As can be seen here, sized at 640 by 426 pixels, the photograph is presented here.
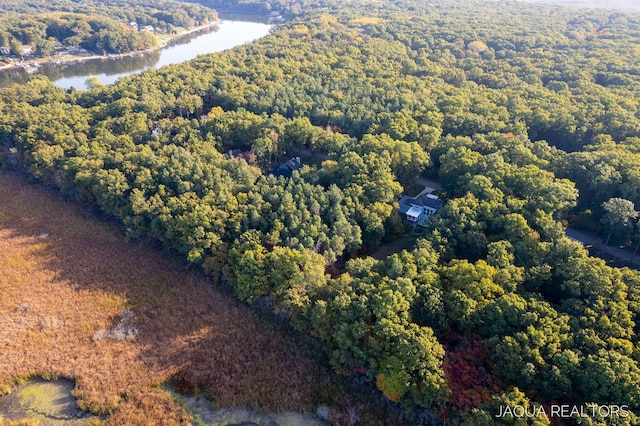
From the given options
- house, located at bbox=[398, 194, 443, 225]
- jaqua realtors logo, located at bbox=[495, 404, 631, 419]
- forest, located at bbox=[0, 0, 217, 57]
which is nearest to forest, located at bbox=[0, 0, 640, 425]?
jaqua realtors logo, located at bbox=[495, 404, 631, 419]

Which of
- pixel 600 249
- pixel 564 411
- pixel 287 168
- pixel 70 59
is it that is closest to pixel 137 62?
pixel 70 59

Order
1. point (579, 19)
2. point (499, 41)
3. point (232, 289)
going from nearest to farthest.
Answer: point (232, 289)
point (499, 41)
point (579, 19)

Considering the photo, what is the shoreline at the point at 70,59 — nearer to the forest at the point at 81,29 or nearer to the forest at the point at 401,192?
the forest at the point at 81,29

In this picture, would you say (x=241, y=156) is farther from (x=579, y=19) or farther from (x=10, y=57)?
(x=579, y=19)

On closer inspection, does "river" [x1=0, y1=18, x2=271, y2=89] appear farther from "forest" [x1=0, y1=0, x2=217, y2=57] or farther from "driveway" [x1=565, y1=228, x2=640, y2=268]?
"driveway" [x1=565, y1=228, x2=640, y2=268]

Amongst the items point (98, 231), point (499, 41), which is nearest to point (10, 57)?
point (98, 231)
